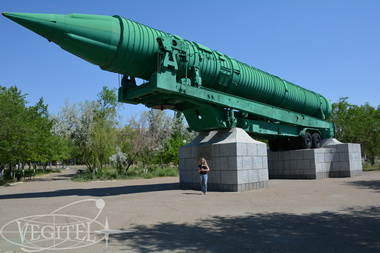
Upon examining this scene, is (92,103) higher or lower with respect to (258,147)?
higher

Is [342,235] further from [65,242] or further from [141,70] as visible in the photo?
[141,70]

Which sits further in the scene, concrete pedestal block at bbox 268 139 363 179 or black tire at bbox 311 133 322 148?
black tire at bbox 311 133 322 148

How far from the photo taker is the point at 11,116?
19.8m

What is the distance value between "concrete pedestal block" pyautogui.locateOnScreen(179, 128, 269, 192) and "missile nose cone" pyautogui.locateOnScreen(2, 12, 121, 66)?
18.2 ft

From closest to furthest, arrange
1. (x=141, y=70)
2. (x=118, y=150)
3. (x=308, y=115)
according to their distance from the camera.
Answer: (x=141, y=70) < (x=308, y=115) < (x=118, y=150)

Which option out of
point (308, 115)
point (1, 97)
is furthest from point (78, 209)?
point (1, 97)

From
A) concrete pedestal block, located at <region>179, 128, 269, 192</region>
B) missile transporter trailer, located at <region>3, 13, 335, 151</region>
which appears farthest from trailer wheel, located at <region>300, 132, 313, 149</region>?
concrete pedestal block, located at <region>179, 128, 269, 192</region>

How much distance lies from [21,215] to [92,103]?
25.6m

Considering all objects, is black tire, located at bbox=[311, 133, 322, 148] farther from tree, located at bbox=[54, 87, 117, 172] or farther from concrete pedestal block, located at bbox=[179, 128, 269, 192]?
tree, located at bbox=[54, 87, 117, 172]

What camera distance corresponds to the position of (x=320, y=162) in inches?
682

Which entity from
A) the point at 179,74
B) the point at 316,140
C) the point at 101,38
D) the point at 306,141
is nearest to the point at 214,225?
the point at 101,38

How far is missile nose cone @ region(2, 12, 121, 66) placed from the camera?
8.30m

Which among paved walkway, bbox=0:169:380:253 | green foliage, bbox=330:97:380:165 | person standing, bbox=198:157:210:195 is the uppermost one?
green foliage, bbox=330:97:380:165

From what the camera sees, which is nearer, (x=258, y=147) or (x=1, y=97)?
(x=258, y=147)
